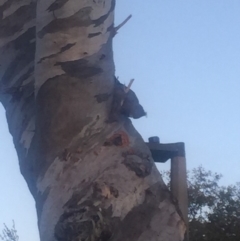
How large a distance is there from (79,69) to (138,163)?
1.22ft

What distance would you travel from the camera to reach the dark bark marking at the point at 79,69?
1.78m

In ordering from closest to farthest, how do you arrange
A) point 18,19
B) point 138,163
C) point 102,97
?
point 138,163
point 102,97
point 18,19

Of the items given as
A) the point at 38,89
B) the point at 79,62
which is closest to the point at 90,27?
the point at 79,62

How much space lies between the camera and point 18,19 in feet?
7.11

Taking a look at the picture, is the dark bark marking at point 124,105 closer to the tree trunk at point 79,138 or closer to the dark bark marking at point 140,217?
the tree trunk at point 79,138

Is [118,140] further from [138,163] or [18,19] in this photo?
[18,19]

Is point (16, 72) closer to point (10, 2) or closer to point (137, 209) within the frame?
point (10, 2)

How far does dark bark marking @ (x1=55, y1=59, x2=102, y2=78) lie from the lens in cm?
178

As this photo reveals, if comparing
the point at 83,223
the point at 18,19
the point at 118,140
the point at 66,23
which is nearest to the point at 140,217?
the point at 83,223

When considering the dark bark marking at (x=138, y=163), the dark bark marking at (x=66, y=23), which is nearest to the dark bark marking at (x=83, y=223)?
the dark bark marking at (x=138, y=163)

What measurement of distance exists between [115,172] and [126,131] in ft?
0.59

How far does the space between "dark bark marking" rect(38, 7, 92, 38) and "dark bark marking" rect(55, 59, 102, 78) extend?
122mm

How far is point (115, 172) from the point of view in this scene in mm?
1610

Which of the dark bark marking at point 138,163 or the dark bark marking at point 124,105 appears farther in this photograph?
the dark bark marking at point 124,105
